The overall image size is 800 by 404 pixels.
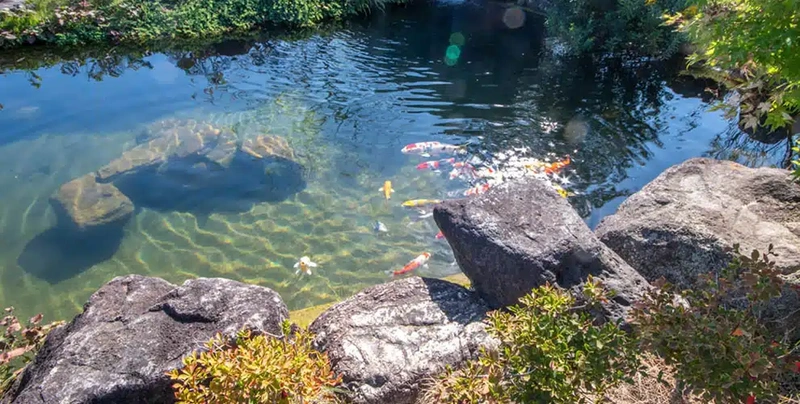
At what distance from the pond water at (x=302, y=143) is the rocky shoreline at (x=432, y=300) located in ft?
7.02

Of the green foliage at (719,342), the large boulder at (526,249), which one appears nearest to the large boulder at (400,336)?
the large boulder at (526,249)

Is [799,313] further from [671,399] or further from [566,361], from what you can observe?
[566,361]

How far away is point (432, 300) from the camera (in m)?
3.71

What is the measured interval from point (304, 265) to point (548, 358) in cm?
403

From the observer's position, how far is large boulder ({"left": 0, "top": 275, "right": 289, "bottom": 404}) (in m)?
2.88

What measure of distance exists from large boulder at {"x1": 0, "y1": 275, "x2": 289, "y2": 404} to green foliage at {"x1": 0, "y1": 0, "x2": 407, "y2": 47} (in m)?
11.7

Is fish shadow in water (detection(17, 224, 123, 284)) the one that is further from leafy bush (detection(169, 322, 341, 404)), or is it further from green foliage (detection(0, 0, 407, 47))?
green foliage (detection(0, 0, 407, 47))

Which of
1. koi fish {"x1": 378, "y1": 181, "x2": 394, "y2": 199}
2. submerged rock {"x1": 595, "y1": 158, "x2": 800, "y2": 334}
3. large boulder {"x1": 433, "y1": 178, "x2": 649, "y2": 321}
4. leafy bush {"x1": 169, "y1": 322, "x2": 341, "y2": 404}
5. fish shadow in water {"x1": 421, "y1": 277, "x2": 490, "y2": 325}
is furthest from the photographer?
koi fish {"x1": 378, "y1": 181, "x2": 394, "y2": 199}

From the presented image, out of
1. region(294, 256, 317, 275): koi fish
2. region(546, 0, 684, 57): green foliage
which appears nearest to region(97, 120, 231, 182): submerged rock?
region(294, 256, 317, 275): koi fish

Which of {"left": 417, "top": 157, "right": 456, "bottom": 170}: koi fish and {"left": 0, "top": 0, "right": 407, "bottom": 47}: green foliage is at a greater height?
{"left": 0, "top": 0, "right": 407, "bottom": 47}: green foliage

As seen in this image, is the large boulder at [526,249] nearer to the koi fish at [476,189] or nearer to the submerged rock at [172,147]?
the koi fish at [476,189]

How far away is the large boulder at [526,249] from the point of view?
3416 mm

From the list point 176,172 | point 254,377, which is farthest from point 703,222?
point 176,172

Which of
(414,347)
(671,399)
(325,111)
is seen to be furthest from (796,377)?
(325,111)
